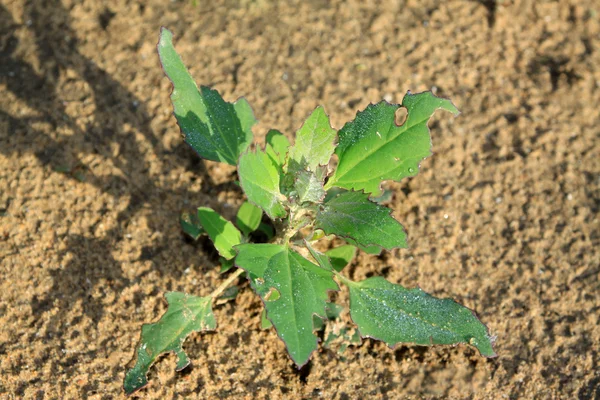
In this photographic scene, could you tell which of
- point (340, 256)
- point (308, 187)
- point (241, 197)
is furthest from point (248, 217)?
point (308, 187)

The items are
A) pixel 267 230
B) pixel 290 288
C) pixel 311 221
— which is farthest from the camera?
pixel 267 230

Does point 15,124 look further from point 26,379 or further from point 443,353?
point 443,353

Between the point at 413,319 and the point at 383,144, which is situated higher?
the point at 383,144

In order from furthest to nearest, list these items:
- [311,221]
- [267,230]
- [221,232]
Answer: [267,230]
[221,232]
[311,221]

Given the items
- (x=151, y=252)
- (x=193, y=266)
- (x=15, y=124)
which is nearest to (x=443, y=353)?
(x=193, y=266)

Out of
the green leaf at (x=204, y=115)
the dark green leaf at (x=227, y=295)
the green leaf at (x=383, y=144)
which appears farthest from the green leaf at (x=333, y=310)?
the green leaf at (x=204, y=115)

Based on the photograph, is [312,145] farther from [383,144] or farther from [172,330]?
[172,330]
